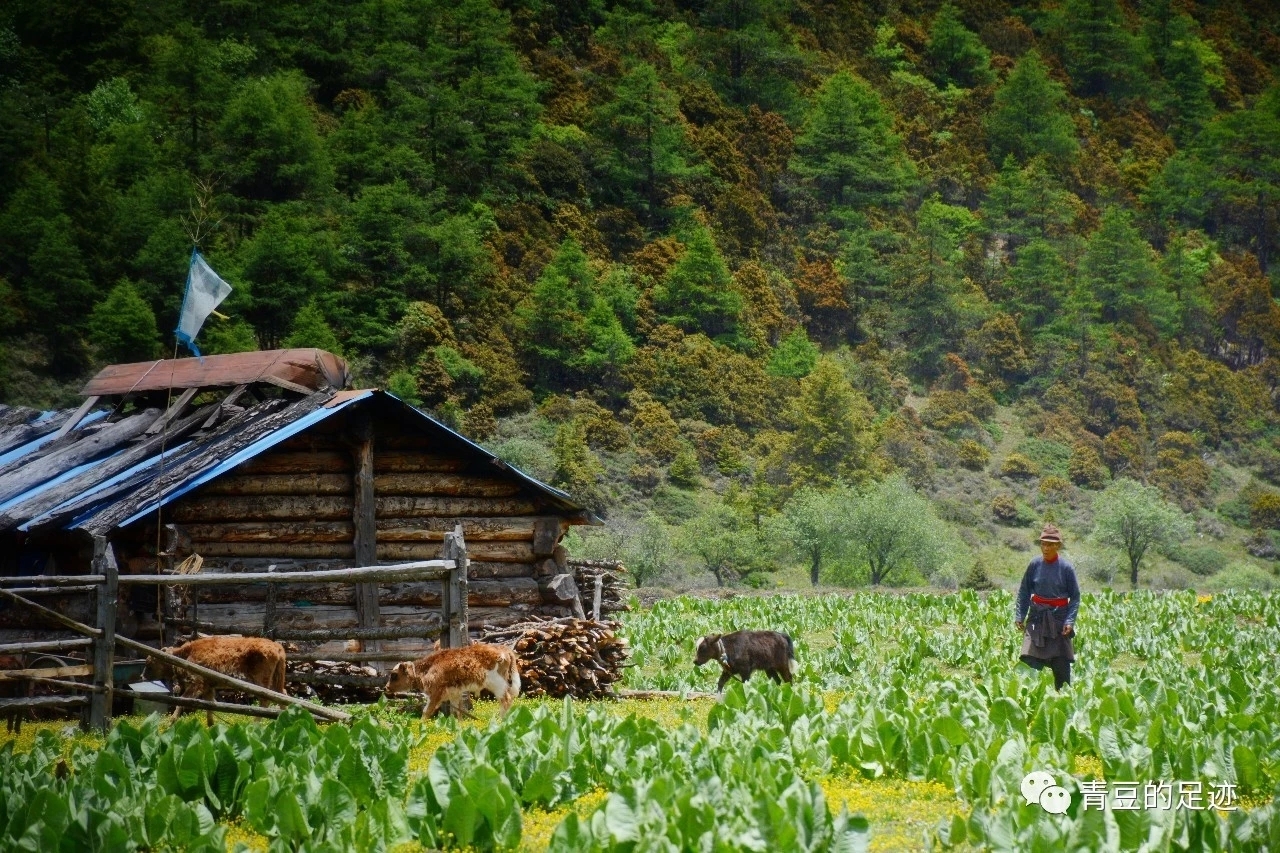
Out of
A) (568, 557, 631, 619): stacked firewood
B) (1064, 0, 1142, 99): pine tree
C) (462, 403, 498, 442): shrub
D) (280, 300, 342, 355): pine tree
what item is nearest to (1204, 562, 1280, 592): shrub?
(462, 403, 498, 442): shrub

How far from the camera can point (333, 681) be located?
12.5m

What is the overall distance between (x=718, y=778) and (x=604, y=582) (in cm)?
1839

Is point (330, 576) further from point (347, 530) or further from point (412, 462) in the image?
point (412, 462)

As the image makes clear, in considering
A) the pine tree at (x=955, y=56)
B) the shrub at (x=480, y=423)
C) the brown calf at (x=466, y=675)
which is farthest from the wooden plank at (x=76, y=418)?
the pine tree at (x=955, y=56)

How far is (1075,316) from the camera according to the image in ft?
304

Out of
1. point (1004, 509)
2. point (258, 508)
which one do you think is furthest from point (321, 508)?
point (1004, 509)

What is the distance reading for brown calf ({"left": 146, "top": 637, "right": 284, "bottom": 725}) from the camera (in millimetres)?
11219

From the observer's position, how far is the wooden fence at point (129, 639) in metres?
10.5

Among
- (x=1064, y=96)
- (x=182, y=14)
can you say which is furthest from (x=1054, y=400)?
(x=182, y=14)

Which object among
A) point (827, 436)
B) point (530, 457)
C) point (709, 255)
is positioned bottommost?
point (530, 457)

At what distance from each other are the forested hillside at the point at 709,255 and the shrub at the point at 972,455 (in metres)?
0.20

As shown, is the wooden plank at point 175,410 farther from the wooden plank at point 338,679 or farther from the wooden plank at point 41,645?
the wooden plank at point 41,645

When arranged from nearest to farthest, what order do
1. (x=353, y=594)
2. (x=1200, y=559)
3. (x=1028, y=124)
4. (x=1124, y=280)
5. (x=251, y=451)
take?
(x=251, y=451), (x=353, y=594), (x=1200, y=559), (x=1124, y=280), (x=1028, y=124)

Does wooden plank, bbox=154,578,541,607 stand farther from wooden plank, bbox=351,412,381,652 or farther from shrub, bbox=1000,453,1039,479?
shrub, bbox=1000,453,1039,479
